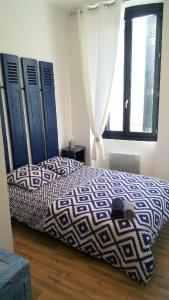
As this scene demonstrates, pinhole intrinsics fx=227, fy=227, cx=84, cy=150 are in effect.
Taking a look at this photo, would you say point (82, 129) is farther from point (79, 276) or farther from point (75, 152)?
point (79, 276)

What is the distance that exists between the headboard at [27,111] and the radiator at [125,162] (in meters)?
Answer: 1.00

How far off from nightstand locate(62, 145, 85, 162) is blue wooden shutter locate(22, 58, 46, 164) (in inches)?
18.3

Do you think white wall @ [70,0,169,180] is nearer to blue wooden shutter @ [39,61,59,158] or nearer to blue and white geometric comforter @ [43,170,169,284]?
blue wooden shutter @ [39,61,59,158]

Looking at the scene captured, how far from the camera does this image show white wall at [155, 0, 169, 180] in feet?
9.72

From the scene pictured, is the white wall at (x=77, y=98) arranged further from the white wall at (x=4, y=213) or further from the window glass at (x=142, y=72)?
the white wall at (x=4, y=213)

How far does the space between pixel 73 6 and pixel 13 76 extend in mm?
1525

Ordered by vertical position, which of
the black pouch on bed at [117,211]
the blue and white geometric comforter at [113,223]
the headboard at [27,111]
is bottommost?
the blue and white geometric comforter at [113,223]

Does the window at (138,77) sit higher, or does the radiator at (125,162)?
the window at (138,77)

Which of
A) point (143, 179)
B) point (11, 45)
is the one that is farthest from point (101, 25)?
point (143, 179)

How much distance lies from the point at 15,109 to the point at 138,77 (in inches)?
75.2

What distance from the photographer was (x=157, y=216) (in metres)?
2.11

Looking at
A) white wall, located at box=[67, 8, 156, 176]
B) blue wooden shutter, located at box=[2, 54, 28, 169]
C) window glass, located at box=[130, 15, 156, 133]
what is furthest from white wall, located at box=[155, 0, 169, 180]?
blue wooden shutter, located at box=[2, 54, 28, 169]

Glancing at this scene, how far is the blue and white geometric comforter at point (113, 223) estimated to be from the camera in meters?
1.80

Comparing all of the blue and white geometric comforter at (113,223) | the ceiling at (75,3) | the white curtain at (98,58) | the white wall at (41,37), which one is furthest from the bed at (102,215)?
the ceiling at (75,3)
